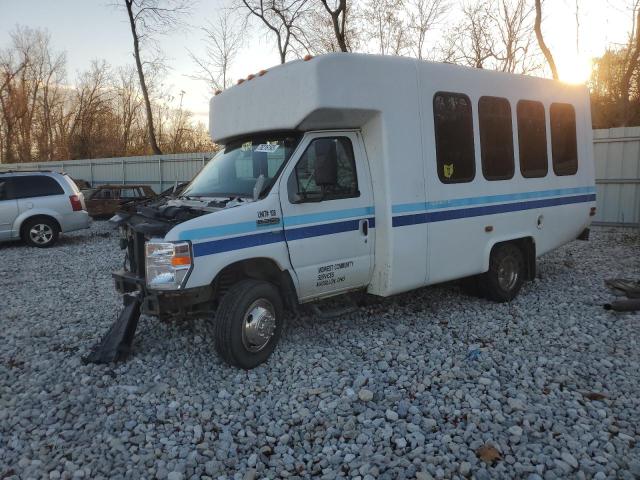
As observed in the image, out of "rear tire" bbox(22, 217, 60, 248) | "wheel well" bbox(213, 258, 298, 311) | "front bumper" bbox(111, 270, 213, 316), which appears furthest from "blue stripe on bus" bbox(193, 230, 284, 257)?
"rear tire" bbox(22, 217, 60, 248)

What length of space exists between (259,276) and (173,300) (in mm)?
921

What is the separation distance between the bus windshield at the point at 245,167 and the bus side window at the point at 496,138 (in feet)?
8.68

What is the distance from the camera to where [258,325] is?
4762mm

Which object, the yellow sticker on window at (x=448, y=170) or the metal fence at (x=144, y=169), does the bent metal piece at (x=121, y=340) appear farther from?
the metal fence at (x=144, y=169)

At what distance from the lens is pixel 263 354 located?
4.86 metres

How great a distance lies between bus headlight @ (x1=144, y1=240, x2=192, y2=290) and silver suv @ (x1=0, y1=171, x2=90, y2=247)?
368 inches

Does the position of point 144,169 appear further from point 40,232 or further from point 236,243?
point 236,243

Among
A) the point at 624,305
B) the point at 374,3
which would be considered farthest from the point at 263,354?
the point at 374,3

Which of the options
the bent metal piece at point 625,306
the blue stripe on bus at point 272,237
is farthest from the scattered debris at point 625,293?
the blue stripe on bus at point 272,237

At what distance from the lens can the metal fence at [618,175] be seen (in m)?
12.1

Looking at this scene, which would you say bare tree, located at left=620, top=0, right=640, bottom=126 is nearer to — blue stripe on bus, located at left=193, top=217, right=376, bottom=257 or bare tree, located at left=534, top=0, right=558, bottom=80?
bare tree, located at left=534, top=0, right=558, bottom=80

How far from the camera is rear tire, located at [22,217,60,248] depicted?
1210 cm

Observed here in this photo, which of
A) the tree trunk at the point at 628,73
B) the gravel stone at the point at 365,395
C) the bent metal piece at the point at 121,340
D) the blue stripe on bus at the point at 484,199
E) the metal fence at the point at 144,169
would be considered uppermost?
the tree trunk at the point at 628,73

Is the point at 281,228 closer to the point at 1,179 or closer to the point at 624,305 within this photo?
the point at 624,305
